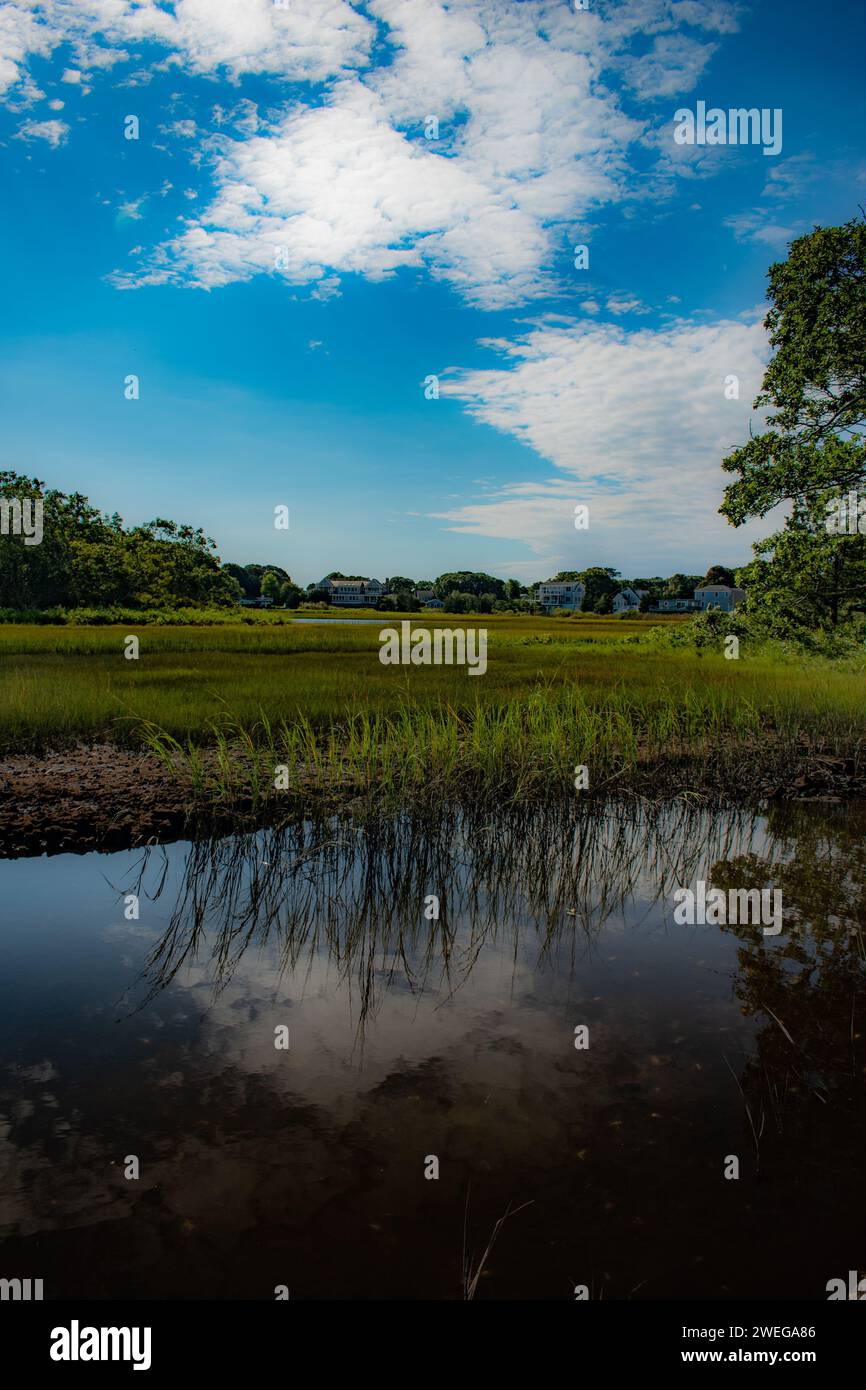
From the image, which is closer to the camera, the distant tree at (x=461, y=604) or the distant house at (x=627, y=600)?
the distant tree at (x=461, y=604)

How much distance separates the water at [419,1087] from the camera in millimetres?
3129

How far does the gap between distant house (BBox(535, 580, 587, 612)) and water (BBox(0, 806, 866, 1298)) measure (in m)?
161

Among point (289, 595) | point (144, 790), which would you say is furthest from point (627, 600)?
point (144, 790)

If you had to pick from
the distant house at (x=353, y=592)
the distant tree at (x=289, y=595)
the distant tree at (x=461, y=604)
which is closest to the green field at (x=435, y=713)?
the distant tree at (x=461, y=604)

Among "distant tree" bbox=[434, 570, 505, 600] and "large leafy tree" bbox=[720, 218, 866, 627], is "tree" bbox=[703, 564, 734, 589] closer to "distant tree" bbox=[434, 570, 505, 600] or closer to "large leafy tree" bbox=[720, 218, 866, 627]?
"distant tree" bbox=[434, 570, 505, 600]

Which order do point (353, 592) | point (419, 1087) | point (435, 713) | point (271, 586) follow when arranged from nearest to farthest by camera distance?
point (419, 1087)
point (435, 713)
point (271, 586)
point (353, 592)

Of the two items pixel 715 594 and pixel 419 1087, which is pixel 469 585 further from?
pixel 419 1087

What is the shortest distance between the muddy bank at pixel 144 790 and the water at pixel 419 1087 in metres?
1.02

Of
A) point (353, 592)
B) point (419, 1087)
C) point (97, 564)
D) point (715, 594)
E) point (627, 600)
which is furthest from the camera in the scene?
point (353, 592)

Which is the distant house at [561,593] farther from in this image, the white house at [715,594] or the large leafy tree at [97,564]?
the large leafy tree at [97,564]

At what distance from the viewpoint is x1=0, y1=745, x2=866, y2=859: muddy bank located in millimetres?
8617

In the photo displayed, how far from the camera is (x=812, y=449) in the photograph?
22.0 m

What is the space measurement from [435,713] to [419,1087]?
Answer: 10.4 m
